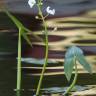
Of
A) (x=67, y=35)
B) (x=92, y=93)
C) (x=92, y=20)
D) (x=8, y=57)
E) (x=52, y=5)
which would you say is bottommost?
(x=92, y=93)

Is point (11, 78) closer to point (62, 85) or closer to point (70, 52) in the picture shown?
point (62, 85)

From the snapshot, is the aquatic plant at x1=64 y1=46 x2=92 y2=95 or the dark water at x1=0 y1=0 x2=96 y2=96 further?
the dark water at x1=0 y1=0 x2=96 y2=96

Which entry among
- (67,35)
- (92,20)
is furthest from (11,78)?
(92,20)

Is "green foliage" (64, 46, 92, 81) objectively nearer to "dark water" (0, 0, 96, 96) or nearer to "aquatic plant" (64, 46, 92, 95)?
"aquatic plant" (64, 46, 92, 95)

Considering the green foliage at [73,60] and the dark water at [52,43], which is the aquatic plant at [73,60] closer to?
the green foliage at [73,60]

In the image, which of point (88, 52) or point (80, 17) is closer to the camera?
point (88, 52)

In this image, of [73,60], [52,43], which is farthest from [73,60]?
[52,43]

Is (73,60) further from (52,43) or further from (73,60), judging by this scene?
(52,43)

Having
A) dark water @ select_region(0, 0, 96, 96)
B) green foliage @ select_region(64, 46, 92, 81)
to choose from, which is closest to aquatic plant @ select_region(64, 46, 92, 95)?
green foliage @ select_region(64, 46, 92, 81)

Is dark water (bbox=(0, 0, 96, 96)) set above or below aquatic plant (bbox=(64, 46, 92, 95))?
above
